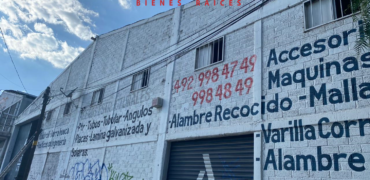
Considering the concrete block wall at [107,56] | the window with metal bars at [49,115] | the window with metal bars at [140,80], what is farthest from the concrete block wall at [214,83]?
the window with metal bars at [49,115]

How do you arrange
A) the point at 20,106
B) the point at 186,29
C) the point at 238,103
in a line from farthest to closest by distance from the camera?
the point at 20,106
the point at 186,29
the point at 238,103

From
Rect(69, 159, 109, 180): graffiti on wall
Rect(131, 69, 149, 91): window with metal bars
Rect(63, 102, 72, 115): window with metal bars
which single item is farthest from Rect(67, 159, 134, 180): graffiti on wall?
Rect(63, 102, 72, 115): window with metal bars

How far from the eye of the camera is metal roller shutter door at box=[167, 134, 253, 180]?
20.7 ft

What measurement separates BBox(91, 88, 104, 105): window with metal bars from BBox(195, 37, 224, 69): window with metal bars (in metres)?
5.76

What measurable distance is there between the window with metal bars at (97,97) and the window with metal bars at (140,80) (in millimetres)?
2335

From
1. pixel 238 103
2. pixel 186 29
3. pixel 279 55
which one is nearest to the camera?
pixel 279 55

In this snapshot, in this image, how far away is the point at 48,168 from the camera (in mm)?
14094

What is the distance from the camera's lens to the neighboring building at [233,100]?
510cm

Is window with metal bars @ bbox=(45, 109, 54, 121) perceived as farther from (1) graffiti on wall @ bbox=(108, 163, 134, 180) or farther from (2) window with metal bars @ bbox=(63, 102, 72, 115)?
(1) graffiti on wall @ bbox=(108, 163, 134, 180)

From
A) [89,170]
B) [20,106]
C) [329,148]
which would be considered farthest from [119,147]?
[20,106]

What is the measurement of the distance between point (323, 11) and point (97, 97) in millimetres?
9919

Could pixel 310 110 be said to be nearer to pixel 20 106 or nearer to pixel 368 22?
pixel 368 22

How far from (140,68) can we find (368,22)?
7.98 metres

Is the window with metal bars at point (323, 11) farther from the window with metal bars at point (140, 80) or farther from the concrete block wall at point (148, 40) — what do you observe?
the window with metal bars at point (140, 80)
